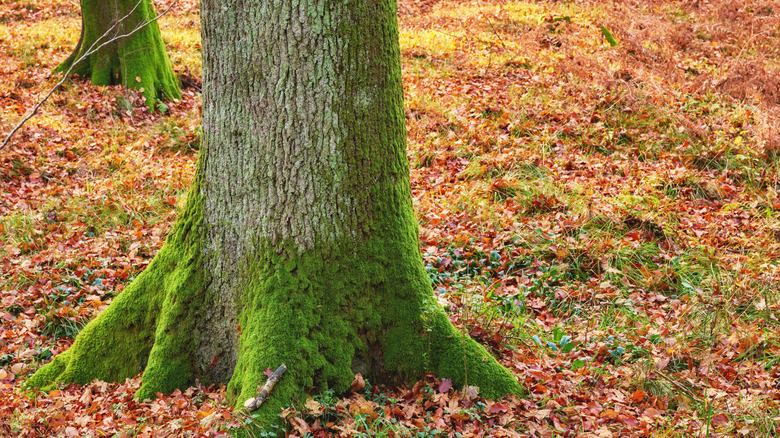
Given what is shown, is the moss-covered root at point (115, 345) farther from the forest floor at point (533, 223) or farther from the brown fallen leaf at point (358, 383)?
the brown fallen leaf at point (358, 383)

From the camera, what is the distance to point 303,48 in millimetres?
2949

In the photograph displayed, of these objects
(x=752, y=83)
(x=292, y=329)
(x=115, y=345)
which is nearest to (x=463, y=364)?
(x=292, y=329)

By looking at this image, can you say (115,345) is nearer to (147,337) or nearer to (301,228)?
(147,337)

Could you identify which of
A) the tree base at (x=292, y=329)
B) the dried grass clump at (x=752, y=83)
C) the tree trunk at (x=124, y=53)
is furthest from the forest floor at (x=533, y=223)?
the tree trunk at (x=124, y=53)

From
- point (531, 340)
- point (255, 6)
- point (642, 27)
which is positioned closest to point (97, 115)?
point (255, 6)

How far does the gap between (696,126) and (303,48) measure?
6.78m

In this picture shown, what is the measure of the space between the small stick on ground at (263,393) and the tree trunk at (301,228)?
6cm

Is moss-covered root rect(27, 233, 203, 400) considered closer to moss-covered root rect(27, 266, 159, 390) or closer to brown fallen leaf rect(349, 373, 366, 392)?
moss-covered root rect(27, 266, 159, 390)

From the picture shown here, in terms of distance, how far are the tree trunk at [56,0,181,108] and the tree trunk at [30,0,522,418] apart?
22.2 ft

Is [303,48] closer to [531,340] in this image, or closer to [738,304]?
[531,340]

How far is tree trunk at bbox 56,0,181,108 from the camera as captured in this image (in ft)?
29.9

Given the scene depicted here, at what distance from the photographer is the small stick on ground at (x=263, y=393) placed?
2889 mm

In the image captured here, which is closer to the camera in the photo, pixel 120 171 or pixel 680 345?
pixel 680 345

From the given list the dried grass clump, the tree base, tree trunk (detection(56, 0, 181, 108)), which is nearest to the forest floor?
the dried grass clump
